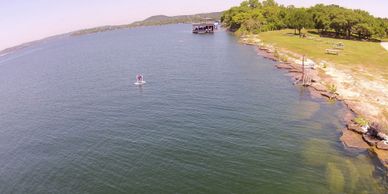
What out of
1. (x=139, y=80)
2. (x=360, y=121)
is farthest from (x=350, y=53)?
(x=139, y=80)

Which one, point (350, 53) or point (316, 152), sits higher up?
point (350, 53)

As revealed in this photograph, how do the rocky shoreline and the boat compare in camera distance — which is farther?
the boat

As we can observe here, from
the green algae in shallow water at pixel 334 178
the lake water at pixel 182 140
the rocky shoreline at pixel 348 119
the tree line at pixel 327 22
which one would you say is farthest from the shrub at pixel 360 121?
the tree line at pixel 327 22

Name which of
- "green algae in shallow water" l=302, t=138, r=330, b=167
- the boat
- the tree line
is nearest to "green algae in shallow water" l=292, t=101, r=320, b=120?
"green algae in shallow water" l=302, t=138, r=330, b=167

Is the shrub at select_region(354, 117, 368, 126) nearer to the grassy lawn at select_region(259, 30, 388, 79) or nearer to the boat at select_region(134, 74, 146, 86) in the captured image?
the grassy lawn at select_region(259, 30, 388, 79)

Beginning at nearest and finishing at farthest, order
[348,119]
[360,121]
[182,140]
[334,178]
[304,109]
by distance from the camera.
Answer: [334,178] < [182,140] < [360,121] < [348,119] < [304,109]

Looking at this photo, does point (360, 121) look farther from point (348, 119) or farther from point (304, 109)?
point (304, 109)
